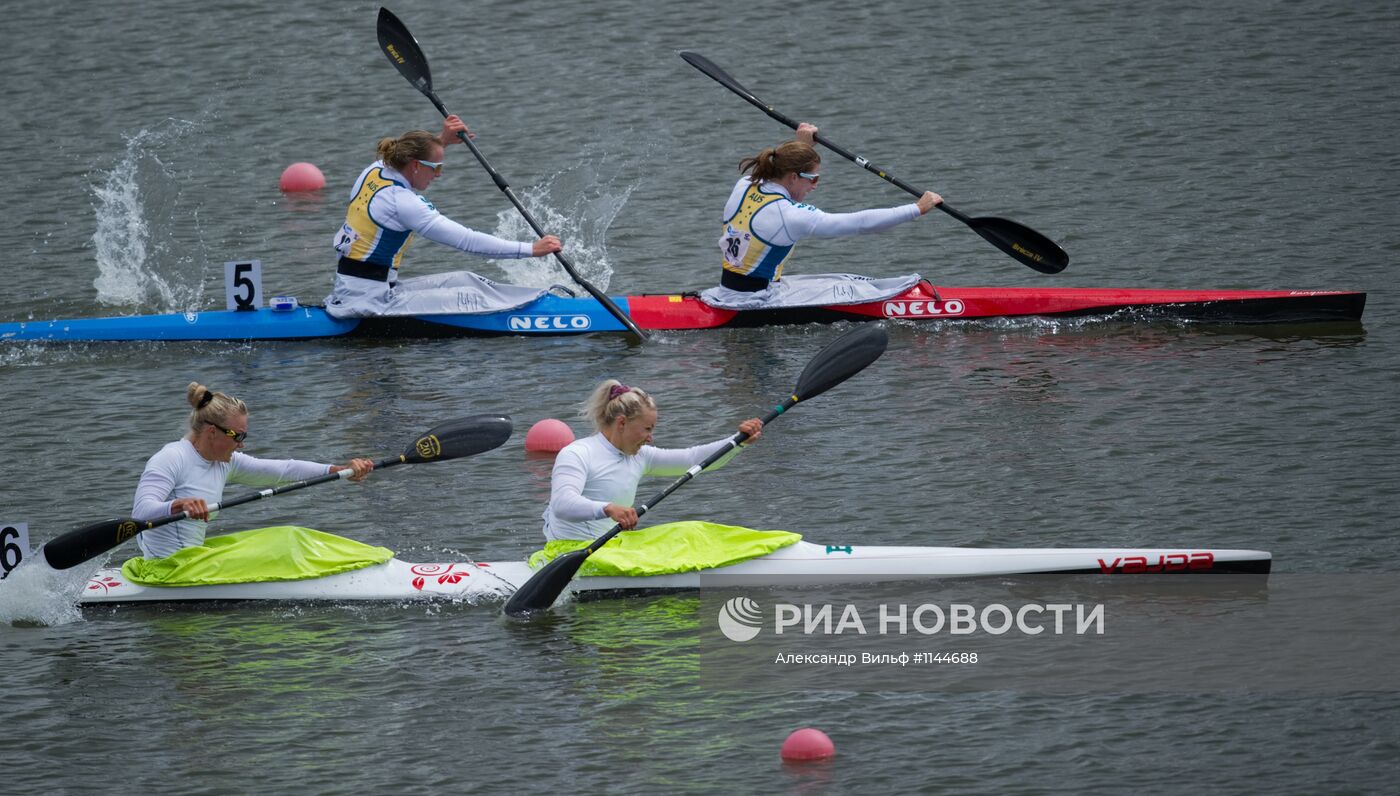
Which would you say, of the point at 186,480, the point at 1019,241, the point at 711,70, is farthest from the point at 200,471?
the point at 711,70

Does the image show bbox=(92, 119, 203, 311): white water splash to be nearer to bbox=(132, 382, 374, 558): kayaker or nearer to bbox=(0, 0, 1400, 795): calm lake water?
bbox=(0, 0, 1400, 795): calm lake water

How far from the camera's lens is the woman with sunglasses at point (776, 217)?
559 inches

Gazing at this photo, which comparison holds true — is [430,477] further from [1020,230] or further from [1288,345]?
[1288,345]

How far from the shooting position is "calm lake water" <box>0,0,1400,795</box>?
904 cm

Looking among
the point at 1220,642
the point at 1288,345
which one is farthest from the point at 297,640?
the point at 1288,345

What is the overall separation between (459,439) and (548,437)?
1866 mm

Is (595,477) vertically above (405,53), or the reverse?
(405,53)

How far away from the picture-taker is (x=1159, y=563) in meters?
10.3

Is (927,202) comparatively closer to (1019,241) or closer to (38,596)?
(1019,241)

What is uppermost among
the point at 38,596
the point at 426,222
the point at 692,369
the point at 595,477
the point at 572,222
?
the point at 572,222

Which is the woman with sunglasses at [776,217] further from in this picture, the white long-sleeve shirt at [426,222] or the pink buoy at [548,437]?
the pink buoy at [548,437]

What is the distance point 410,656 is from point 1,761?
2.07 metres

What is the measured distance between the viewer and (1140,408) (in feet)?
42.8

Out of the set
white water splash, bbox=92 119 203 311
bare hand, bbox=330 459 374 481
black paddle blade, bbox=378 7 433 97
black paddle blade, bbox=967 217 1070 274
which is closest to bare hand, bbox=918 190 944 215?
black paddle blade, bbox=967 217 1070 274
